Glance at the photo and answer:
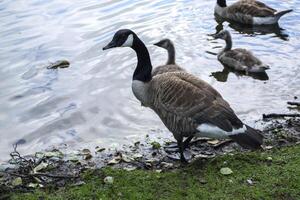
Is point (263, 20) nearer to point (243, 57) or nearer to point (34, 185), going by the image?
point (243, 57)

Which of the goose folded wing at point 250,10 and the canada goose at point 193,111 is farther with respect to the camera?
the goose folded wing at point 250,10

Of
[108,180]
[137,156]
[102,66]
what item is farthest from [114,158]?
[102,66]

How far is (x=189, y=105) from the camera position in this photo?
23.1 feet

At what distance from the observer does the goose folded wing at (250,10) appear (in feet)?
48.0

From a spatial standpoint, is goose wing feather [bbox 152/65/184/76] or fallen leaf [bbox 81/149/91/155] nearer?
fallen leaf [bbox 81/149/91/155]

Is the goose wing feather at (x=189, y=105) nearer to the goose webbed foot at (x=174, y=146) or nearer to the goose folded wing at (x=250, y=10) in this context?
the goose webbed foot at (x=174, y=146)

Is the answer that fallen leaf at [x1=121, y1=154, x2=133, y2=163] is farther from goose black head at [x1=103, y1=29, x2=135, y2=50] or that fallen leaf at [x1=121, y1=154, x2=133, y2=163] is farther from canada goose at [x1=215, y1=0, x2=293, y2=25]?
canada goose at [x1=215, y1=0, x2=293, y2=25]

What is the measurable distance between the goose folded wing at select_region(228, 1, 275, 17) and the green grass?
8.27 metres

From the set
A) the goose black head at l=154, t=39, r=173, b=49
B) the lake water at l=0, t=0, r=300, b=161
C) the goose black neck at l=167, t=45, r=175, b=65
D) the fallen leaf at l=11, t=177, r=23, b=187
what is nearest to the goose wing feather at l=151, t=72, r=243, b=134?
the lake water at l=0, t=0, r=300, b=161

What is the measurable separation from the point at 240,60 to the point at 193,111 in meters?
5.32

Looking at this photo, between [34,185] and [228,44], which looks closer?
[34,185]

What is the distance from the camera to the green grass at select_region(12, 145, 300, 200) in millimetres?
6152

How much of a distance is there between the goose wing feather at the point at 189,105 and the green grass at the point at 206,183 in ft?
1.84

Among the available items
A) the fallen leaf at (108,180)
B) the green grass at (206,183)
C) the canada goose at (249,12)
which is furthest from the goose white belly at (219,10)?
the fallen leaf at (108,180)
